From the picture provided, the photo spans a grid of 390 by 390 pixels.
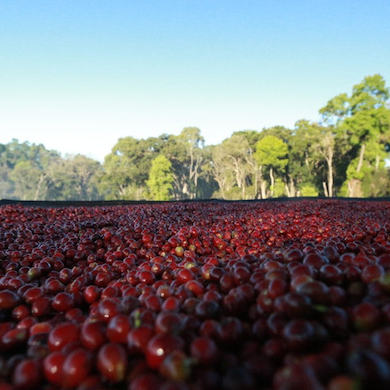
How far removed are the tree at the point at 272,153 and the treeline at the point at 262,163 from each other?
13 cm

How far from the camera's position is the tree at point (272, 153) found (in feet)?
135

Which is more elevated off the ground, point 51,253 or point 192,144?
point 192,144

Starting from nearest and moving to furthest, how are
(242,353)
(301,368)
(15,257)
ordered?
(301,368), (242,353), (15,257)

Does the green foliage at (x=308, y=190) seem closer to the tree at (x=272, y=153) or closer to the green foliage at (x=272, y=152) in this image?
the tree at (x=272, y=153)

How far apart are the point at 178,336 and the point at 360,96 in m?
38.8

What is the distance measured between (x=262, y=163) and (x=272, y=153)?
1.83 m

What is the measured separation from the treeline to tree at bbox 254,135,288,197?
0.42 feet

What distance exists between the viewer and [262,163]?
41.9 m

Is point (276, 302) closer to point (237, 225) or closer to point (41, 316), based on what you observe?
point (41, 316)

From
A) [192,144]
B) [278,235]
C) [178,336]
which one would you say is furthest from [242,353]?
[192,144]

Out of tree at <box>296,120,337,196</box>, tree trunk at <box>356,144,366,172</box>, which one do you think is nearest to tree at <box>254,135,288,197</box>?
tree at <box>296,120,337,196</box>

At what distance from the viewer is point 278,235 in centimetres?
392

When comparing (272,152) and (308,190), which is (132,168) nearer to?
(272,152)

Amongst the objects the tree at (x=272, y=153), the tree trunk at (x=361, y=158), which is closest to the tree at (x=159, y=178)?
the tree at (x=272, y=153)
